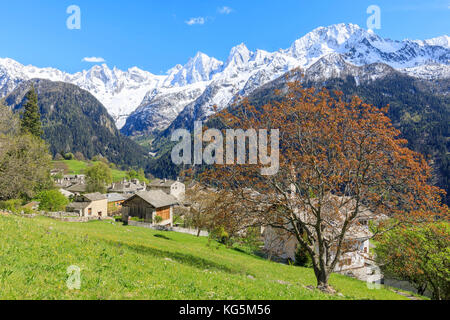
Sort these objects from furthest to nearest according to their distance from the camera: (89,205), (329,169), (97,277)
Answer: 1. (89,205)
2. (329,169)
3. (97,277)

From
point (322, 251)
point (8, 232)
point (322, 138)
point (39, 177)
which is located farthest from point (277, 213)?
point (39, 177)

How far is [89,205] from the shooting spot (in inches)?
3137

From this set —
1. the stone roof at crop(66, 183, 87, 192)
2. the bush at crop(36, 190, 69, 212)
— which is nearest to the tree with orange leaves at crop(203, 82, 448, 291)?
the bush at crop(36, 190, 69, 212)

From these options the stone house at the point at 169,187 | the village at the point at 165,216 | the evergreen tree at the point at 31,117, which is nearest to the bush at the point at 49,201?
the village at the point at 165,216

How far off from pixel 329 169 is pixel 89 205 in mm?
79634

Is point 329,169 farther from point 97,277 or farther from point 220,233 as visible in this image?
point 220,233

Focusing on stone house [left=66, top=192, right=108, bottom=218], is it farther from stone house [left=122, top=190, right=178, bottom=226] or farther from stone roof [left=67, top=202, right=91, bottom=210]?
stone house [left=122, top=190, right=178, bottom=226]

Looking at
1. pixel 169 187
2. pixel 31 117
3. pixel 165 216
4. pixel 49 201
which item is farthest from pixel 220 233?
pixel 169 187

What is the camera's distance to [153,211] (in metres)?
65.4

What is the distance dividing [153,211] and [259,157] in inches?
2142

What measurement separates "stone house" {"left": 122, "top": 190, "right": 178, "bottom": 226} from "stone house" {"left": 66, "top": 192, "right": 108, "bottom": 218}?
12469 millimetres

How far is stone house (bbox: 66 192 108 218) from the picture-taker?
7762cm

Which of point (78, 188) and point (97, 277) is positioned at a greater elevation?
point (97, 277)
